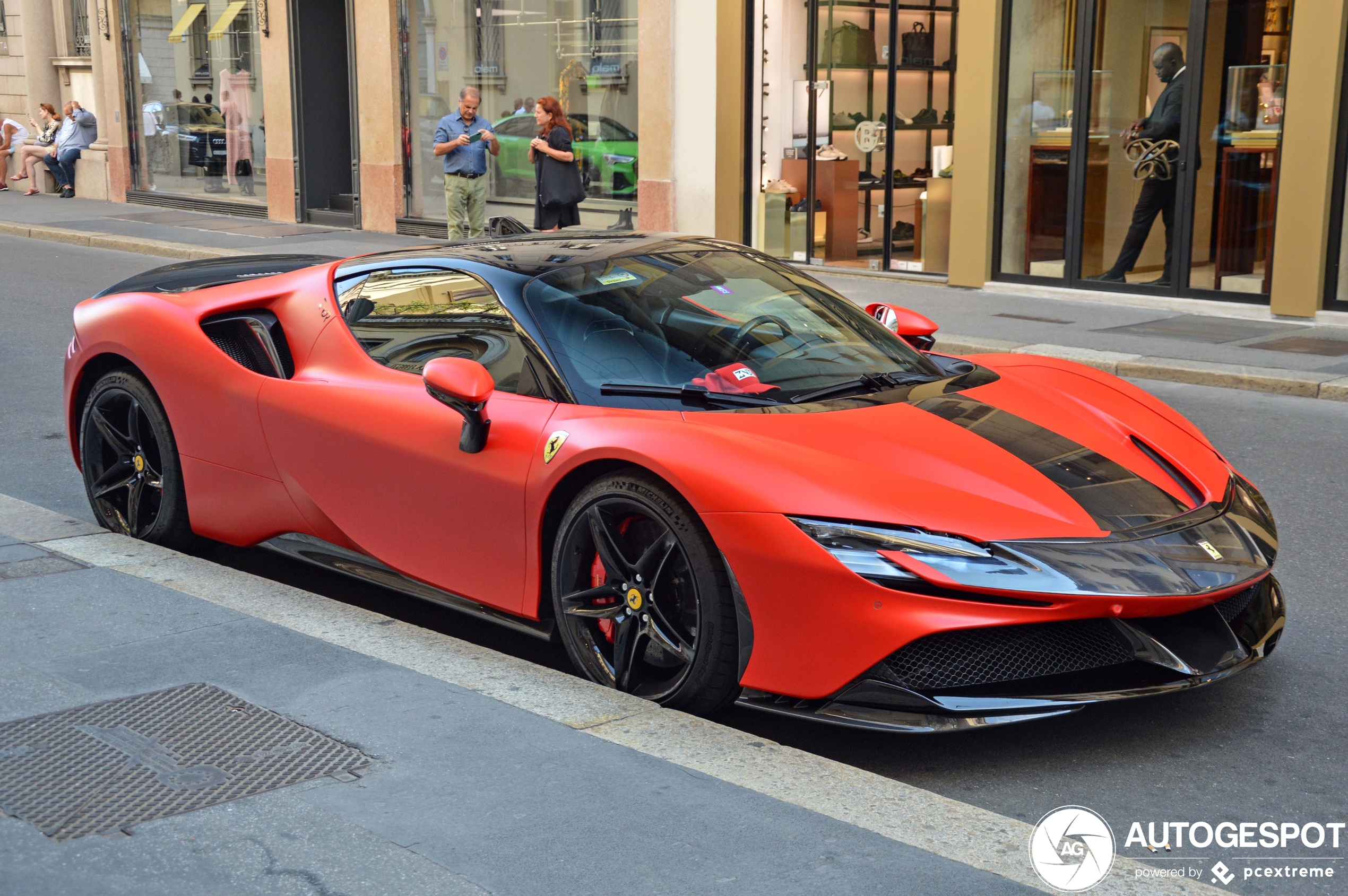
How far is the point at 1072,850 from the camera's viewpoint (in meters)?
3.01

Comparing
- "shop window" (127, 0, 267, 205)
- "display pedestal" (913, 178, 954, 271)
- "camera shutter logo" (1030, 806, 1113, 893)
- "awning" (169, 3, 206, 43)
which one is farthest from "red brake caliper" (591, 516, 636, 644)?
"awning" (169, 3, 206, 43)

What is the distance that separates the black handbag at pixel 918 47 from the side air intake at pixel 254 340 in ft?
39.7

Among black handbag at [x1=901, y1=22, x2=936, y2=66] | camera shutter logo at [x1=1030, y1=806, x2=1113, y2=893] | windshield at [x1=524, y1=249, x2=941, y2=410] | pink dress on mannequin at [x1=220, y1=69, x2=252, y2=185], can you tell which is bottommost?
camera shutter logo at [x1=1030, y1=806, x2=1113, y2=893]

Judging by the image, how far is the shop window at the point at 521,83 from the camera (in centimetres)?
1855

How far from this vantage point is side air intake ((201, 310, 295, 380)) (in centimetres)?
510

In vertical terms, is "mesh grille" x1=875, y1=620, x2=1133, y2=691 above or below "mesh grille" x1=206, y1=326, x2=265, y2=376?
below

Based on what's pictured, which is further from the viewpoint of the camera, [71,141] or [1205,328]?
[71,141]

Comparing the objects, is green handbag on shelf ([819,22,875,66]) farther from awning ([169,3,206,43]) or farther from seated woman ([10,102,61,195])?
seated woman ([10,102,61,195])

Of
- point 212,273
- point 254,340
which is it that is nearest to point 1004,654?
point 254,340

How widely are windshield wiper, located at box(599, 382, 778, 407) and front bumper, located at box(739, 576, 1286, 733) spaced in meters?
0.95

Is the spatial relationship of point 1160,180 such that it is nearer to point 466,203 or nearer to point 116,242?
point 466,203

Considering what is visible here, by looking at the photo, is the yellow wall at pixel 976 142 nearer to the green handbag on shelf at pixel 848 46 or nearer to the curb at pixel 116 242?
the green handbag on shelf at pixel 848 46

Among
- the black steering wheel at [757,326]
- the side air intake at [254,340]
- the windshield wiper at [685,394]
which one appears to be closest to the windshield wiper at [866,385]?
the windshield wiper at [685,394]

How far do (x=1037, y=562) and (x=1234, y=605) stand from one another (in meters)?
0.72
